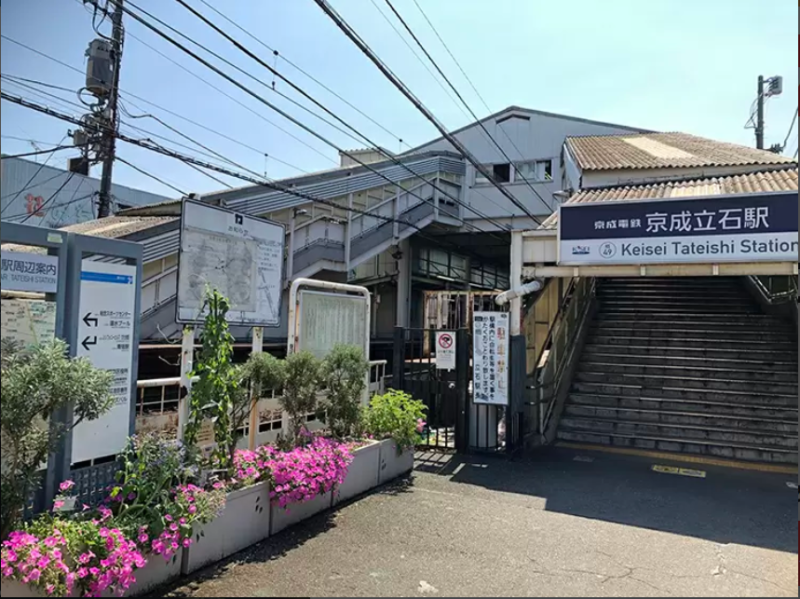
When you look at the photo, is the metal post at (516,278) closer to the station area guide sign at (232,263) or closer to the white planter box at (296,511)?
Answer: the station area guide sign at (232,263)

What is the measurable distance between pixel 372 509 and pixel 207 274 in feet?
9.37

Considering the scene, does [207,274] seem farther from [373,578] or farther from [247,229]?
[373,578]

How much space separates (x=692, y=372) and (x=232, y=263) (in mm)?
8941

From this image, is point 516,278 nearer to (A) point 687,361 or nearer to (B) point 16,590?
(A) point 687,361

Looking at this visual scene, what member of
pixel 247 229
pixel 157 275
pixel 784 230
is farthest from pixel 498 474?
pixel 157 275

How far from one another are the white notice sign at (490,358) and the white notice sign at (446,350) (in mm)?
328

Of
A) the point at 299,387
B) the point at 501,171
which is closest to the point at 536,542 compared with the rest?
the point at 299,387

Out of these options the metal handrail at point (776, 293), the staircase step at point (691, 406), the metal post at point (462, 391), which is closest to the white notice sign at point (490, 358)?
the metal post at point (462, 391)

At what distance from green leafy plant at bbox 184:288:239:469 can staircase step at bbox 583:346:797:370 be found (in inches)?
327

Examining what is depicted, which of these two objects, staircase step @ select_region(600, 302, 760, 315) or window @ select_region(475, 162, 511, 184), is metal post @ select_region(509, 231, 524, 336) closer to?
staircase step @ select_region(600, 302, 760, 315)

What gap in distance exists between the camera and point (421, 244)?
822 inches

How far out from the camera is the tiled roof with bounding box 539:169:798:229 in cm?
919

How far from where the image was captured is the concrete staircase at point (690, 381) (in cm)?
830

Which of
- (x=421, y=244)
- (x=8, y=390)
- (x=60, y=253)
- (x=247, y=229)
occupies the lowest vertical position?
(x=8, y=390)
